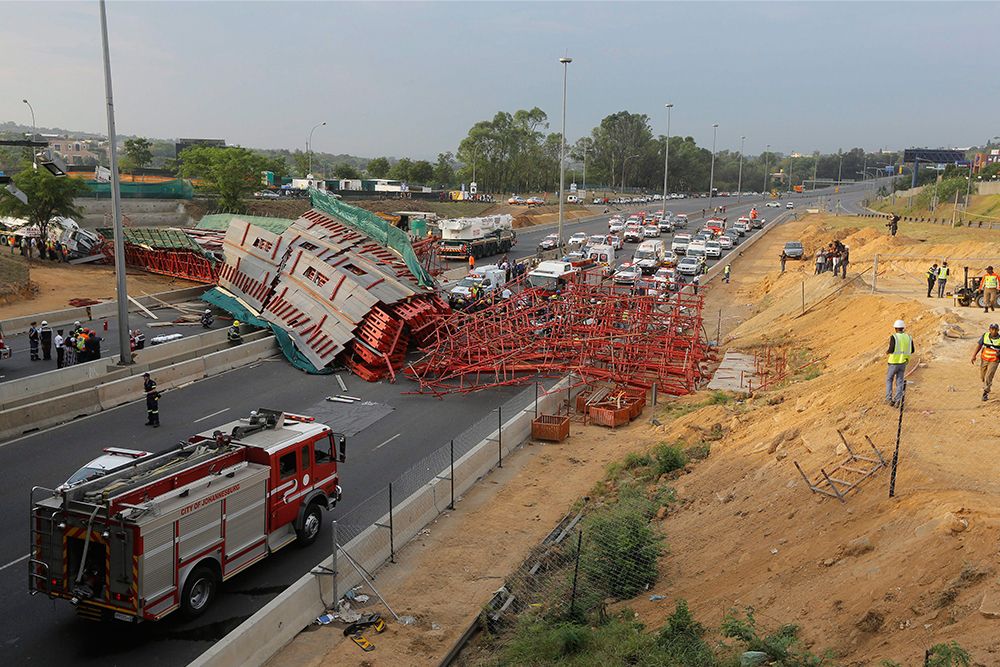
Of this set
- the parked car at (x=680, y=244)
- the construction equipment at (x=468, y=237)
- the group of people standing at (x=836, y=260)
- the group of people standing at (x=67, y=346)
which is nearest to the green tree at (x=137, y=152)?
the construction equipment at (x=468, y=237)

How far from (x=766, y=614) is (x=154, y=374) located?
64.0 ft

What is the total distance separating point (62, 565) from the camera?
1032 cm

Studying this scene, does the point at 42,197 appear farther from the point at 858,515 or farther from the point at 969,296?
the point at 858,515

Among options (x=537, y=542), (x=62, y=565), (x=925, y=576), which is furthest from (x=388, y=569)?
(x=925, y=576)

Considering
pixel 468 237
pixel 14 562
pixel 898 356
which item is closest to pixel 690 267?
pixel 468 237

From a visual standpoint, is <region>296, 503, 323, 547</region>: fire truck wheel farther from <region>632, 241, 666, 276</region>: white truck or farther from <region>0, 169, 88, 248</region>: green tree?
<region>0, 169, 88, 248</region>: green tree

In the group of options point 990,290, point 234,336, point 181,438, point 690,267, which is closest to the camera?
point 181,438

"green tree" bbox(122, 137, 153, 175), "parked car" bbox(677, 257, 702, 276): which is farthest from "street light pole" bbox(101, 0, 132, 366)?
"green tree" bbox(122, 137, 153, 175)

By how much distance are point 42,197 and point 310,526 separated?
38.8m

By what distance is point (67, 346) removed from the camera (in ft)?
83.6

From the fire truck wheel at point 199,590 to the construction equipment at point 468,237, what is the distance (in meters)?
42.5

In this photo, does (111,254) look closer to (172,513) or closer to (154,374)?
(154,374)

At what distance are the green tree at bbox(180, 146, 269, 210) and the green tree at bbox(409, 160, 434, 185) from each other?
177ft

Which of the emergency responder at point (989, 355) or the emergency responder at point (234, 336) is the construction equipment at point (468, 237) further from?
the emergency responder at point (989, 355)
